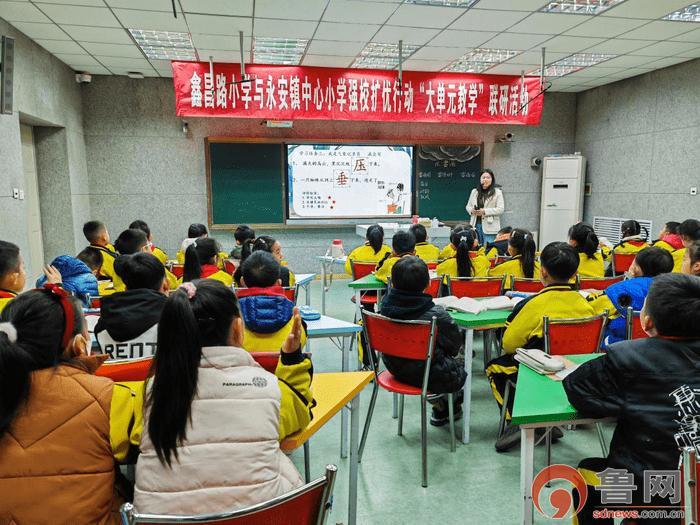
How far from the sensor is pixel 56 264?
312cm

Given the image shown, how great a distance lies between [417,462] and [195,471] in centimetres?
171

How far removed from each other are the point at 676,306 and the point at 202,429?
50.7 inches

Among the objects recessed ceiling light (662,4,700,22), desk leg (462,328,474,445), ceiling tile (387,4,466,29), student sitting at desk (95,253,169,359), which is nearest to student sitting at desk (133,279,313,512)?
student sitting at desk (95,253,169,359)

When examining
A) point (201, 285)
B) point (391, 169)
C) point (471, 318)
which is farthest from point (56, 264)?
point (391, 169)

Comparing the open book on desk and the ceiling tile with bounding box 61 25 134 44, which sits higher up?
the ceiling tile with bounding box 61 25 134 44

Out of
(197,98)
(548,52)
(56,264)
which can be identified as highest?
(548,52)

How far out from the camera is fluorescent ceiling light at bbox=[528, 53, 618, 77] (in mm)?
5793

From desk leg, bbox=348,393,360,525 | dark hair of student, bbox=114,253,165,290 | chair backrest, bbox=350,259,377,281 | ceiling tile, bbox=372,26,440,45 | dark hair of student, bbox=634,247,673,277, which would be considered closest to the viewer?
desk leg, bbox=348,393,360,525

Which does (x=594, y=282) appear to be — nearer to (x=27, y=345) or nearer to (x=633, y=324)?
(x=633, y=324)

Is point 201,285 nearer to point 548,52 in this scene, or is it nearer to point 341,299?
point 341,299

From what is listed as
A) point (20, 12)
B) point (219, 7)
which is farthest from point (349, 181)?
point (20, 12)

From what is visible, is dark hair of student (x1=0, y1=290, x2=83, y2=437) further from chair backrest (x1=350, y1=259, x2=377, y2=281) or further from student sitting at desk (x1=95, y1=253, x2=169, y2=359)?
chair backrest (x1=350, y1=259, x2=377, y2=281)

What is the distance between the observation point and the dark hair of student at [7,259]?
2348 millimetres

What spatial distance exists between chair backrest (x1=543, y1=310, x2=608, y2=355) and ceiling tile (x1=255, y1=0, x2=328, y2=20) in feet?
10.9
